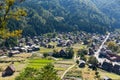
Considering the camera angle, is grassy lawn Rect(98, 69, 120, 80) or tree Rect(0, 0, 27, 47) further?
grassy lawn Rect(98, 69, 120, 80)

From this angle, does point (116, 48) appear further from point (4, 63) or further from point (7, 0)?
point (7, 0)

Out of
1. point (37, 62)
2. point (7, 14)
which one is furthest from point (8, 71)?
point (7, 14)

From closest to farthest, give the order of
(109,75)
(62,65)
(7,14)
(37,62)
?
(7,14), (109,75), (62,65), (37,62)

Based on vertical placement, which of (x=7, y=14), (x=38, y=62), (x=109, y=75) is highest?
(x=7, y=14)

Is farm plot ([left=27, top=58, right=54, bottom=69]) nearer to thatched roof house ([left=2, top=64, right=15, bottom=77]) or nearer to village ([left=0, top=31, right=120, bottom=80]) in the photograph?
village ([left=0, top=31, right=120, bottom=80])

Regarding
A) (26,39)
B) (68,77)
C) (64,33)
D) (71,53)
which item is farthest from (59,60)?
(64,33)

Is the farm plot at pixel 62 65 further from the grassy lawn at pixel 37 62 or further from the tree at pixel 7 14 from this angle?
the tree at pixel 7 14

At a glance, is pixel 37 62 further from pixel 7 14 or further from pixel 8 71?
pixel 7 14

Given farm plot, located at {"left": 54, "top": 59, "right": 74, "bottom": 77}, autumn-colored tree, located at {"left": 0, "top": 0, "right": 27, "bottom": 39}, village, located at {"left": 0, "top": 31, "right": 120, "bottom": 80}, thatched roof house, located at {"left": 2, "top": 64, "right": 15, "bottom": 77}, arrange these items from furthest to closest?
farm plot, located at {"left": 54, "top": 59, "right": 74, "bottom": 77} → village, located at {"left": 0, "top": 31, "right": 120, "bottom": 80} → thatched roof house, located at {"left": 2, "top": 64, "right": 15, "bottom": 77} → autumn-colored tree, located at {"left": 0, "top": 0, "right": 27, "bottom": 39}

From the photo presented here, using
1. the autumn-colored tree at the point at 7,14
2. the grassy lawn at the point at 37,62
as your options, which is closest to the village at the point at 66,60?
the grassy lawn at the point at 37,62

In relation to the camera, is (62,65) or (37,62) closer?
(62,65)

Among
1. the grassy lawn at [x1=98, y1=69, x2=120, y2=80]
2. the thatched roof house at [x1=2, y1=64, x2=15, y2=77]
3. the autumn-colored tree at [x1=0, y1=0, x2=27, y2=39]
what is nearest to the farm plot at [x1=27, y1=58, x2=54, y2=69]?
the thatched roof house at [x1=2, y1=64, x2=15, y2=77]
